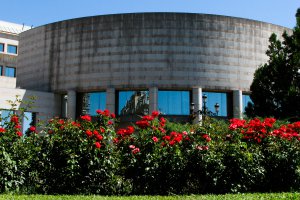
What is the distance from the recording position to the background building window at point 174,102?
45531 mm

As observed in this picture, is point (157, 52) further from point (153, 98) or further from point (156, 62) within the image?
point (153, 98)

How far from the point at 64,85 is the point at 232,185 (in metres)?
39.0

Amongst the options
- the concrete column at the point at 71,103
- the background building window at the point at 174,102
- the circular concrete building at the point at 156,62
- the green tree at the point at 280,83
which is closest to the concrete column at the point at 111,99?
the circular concrete building at the point at 156,62

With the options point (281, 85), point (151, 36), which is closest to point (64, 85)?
point (151, 36)

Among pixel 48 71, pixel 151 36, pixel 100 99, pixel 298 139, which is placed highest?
pixel 151 36

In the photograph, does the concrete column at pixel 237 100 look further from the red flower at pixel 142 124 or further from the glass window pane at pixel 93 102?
the red flower at pixel 142 124

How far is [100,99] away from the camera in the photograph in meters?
47.3

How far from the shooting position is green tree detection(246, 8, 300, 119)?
93.0ft

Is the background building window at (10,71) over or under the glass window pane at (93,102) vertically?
over

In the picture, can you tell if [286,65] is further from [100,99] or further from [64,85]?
[64,85]

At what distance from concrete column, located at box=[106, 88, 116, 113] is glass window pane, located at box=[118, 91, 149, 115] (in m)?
1.54

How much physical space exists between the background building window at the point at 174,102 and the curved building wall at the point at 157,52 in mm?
1502

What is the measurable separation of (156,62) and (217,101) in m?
8.75

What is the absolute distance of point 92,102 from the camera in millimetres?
47625
